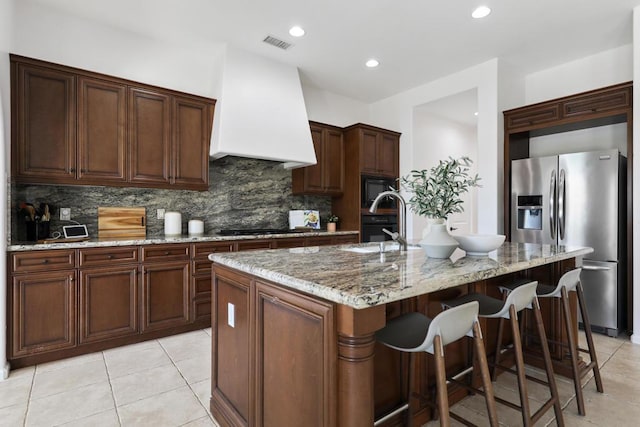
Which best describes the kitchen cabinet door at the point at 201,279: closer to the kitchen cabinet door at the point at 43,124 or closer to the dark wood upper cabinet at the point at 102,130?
the dark wood upper cabinet at the point at 102,130

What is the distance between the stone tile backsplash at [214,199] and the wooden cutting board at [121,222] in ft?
0.18

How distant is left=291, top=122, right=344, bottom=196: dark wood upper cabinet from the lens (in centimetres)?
468

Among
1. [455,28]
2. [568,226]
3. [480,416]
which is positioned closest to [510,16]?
[455,28]

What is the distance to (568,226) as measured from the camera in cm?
351

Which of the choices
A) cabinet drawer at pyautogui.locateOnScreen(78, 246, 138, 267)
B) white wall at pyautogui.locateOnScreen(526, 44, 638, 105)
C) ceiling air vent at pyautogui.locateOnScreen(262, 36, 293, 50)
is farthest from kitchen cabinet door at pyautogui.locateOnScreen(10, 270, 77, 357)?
white wall at pyautogui.locateOnScreen(526, 44, 638, 105)

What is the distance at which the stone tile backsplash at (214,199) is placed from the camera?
10.5ft

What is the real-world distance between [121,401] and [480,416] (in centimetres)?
217

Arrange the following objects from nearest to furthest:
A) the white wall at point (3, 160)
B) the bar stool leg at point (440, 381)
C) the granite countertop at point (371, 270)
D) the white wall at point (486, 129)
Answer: the granite countertop at point (371, 270)
the bar stool leg at point (440, 381)
the white wall at point (3, 160)
the white wall at point (486, 129)

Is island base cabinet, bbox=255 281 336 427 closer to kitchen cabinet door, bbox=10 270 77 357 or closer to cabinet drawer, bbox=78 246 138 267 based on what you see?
cabinet drawer, bbox=78 246 138 267

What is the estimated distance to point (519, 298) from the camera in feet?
5.59

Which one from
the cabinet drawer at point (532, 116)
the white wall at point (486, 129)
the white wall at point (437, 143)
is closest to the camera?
the cabinet drawer at point (532, 116)

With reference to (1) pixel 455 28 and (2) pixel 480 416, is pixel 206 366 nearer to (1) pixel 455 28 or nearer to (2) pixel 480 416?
(2) pixel 480 416

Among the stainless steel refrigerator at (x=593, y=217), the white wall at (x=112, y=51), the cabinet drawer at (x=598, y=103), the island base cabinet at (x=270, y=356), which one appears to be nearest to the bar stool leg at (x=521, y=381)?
the island base cabinet at (x=270, y=356)

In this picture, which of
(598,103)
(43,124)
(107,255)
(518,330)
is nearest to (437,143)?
(598,103)
